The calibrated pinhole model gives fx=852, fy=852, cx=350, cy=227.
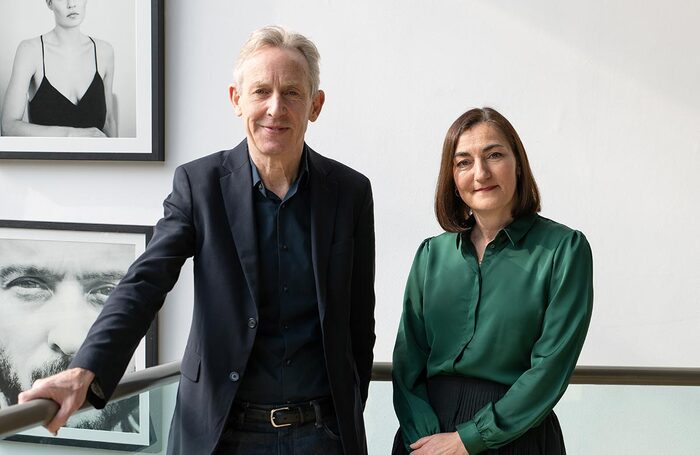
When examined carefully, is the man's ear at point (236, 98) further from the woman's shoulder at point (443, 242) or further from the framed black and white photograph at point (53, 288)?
the framed black and white photograph at point (53, 288)

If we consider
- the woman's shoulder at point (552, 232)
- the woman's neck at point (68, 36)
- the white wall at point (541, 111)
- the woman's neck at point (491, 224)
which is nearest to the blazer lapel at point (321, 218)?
the woman's neck at point (491, 224)

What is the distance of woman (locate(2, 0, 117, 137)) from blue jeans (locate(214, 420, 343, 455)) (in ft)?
7.83

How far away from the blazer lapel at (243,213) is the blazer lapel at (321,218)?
130 millimetres

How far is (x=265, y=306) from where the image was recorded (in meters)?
1.80

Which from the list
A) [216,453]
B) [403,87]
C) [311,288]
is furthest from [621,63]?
[216,453]

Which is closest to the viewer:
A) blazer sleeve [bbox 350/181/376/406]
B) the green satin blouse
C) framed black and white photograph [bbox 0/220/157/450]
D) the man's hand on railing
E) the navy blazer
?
the man's hand on railing

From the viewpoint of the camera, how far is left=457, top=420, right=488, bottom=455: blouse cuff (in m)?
1.90

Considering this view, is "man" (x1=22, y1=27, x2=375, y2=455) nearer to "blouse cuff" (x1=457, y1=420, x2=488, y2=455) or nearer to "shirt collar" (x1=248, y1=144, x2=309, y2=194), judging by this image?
"shirt collar" (x1=248, y1=144, x2=309, y2=194)

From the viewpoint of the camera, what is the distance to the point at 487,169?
196 cm

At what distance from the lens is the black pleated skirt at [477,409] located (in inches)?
76.6

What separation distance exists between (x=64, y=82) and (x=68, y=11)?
0.32 meters

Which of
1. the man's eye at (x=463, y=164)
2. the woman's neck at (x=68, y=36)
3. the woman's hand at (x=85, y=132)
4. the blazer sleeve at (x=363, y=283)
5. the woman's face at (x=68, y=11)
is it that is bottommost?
the blazer sleeve at (x=363, y=283)

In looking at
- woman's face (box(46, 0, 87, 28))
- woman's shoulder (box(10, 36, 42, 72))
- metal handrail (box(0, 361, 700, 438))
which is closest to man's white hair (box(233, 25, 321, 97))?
metal handrail (box(0, 361, 700, 438))

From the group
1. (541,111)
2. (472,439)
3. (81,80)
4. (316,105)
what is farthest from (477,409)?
(81,80)
